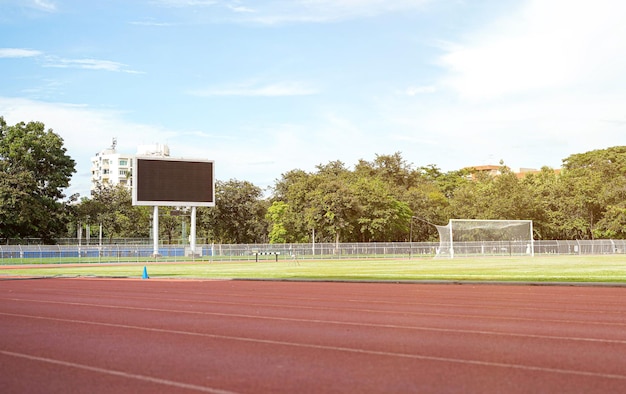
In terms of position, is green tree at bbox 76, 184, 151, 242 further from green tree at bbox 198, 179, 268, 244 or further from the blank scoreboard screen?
the blank scoreboard screen

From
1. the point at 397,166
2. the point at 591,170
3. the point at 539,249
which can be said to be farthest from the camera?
the point at 397,166

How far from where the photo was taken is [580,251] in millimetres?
75188

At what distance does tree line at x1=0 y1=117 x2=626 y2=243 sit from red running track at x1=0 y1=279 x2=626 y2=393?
194 ft

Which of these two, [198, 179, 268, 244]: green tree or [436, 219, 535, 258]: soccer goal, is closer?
[436, 219, 535, 258]: soccer goal

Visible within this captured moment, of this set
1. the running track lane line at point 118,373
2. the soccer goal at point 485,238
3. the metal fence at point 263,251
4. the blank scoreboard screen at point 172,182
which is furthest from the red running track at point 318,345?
the soccer goal at point 485,238

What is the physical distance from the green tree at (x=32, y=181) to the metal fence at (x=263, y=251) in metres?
8.92

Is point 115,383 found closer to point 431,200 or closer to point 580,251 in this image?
point 580,251

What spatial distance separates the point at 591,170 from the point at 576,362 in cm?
9105

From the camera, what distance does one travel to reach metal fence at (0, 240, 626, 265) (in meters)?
63.8

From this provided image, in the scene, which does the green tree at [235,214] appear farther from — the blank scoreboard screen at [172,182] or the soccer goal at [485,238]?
the soccer goal at [485,238]

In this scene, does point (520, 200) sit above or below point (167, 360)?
above

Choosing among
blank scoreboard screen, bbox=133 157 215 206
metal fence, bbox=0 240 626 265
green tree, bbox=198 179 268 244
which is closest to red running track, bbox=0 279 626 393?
blank scoreboard screen, bbox=133 157 215 206

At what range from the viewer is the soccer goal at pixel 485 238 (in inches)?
2825

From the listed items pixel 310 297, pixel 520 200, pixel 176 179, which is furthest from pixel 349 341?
pixel 520 200
